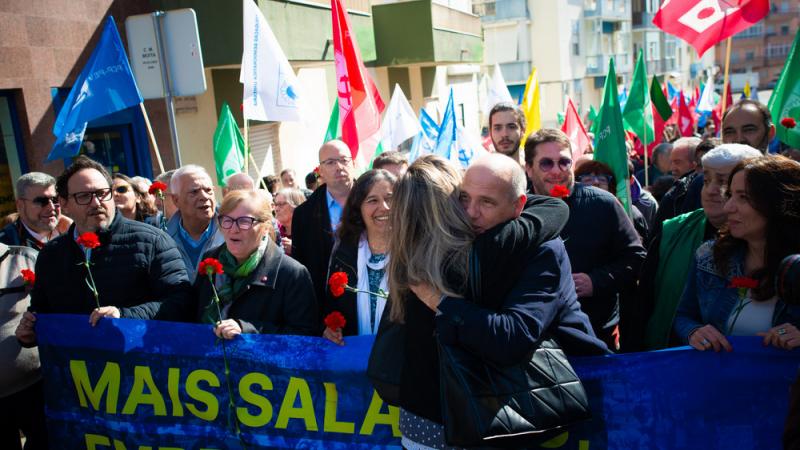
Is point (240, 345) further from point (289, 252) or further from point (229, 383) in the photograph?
point (289, 252)

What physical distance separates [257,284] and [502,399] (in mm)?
1479

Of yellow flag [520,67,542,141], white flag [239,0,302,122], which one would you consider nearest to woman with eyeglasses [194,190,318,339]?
white flag [239,0,302,122]

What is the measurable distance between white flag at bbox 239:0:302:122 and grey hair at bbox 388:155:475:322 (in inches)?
150

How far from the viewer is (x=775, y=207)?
2.75 m

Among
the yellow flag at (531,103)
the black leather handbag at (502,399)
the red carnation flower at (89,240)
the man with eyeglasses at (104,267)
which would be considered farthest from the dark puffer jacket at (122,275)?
the yellow flag at (531,103)

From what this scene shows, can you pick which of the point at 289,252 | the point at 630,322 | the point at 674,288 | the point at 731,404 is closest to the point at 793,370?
the point at 731,404

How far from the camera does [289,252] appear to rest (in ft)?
16.5

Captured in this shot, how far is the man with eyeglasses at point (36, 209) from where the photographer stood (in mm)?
4719

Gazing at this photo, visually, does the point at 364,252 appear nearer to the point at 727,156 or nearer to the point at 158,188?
the point at 727,156

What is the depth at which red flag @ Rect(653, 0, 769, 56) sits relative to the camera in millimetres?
6656

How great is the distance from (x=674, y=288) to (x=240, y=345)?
2.12 m

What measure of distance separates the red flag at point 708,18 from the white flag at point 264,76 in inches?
148

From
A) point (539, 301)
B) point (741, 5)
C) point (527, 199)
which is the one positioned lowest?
point (539, 301)

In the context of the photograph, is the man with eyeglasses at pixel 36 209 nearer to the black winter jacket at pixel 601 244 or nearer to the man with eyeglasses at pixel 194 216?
the man with eyeglasses at pixel 194 216
